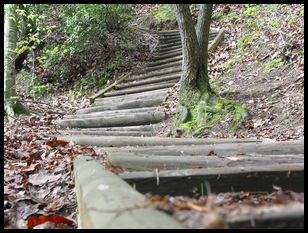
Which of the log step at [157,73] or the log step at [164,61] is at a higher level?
the log step at [164,61]

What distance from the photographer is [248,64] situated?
952 centimetres

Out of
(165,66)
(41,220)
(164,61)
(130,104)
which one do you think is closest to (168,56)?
(164,61)

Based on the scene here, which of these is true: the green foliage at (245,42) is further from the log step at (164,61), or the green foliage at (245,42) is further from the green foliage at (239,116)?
the green foliage at (239,116)

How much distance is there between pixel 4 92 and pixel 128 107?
8.52 ft

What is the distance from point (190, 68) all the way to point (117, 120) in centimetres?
190

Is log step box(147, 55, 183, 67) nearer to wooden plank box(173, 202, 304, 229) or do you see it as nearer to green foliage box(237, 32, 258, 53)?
green foliage box(237, 32, 258, 53)

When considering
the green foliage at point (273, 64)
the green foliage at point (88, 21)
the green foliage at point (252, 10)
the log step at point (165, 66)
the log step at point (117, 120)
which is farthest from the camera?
the green foliage at point (88, 21)

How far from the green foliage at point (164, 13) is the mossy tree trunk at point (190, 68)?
7833mm

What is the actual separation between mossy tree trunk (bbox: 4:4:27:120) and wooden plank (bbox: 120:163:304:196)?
727cm

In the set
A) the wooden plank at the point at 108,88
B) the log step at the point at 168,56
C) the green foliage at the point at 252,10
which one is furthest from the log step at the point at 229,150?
the green foliage at the point at 252,10

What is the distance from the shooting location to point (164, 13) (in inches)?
607

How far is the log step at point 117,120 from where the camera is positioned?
797 cm

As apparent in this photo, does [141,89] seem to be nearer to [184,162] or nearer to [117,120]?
[117,120]

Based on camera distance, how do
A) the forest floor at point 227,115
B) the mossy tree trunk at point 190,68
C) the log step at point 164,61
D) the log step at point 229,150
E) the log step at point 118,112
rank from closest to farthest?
the log step at point 229,150, the forest floor at point 227,115, the mossy tree trunk at point 190,68, the log step at point 118,112, the log step at point 164,61
